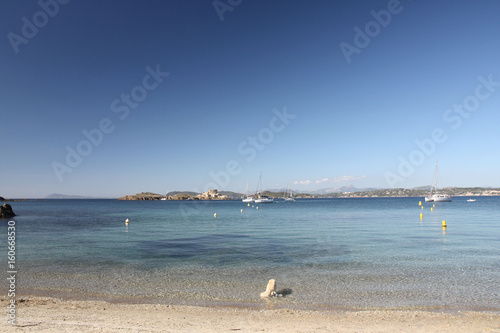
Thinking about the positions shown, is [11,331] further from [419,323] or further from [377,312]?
[419,323]

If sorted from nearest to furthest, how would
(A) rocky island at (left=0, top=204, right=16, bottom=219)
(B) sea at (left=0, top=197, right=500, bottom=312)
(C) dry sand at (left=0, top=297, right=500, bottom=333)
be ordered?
(C) dry sand at (left=0, top=297, right=500, bottom=333) < (B) sea at (left=0, top=197, right=500, bottom=312) < (A) rocky island at (left=0, top=204, right=16, bottom=219)

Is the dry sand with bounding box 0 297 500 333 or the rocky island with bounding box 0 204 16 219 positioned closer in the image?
the dry sand with bounding box 0 297 500 333

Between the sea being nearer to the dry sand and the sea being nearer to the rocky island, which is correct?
the dry sand

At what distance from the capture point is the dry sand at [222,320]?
8454mm

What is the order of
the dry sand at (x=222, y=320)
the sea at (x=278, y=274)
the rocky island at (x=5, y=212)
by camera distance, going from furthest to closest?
the rocky island at (x=5, y=212)
the sea at (x=278, y=274)
the dry sand at (x=222, y=320)

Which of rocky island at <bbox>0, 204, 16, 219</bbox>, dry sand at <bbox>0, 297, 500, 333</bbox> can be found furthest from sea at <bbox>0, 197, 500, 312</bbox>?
rocky island at <bbox>0, 204, 16, 219</bbox>

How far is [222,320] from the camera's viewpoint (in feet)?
30.4

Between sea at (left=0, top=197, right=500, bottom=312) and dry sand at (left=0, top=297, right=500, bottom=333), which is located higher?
dry sand at (left=0, top=297, right=500, bottom=333)

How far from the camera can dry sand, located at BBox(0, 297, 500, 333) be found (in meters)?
8.45

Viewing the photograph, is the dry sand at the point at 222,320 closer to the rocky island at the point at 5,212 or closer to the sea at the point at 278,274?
the sea at the point at 278,274

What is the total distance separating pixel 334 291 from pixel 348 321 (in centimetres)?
308

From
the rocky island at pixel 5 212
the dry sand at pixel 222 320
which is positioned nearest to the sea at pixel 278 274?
the dry sand at pixel 222 320

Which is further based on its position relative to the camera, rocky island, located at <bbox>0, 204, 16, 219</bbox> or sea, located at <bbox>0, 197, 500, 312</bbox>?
rocky island, located at <bbox>0, 204, 16, 219</bbox>

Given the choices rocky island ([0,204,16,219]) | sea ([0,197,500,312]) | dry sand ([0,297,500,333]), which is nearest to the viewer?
dry sand ([0,297,500,333])
